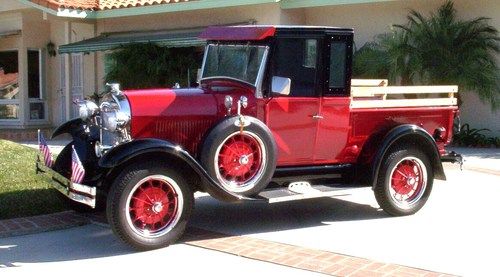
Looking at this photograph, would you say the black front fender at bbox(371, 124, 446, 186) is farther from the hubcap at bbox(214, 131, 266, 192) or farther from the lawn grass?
the lawn grass

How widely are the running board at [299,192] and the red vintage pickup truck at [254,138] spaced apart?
2cm

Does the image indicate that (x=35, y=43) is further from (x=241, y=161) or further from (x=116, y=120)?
(x=241, y=161)

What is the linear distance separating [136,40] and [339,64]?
10.0 meters

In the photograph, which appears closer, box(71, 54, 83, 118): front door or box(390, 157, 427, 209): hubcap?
box(390, 157, 427, 209): hubcap

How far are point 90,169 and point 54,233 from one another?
79 centimetres

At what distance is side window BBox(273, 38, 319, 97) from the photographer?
7105 millimetres

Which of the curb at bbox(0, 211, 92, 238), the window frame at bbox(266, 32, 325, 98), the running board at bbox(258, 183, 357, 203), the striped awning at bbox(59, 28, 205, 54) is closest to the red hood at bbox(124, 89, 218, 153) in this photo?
the window frame at bbox(266, 32, 325, 98)

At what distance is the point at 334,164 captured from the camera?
24.6 ft

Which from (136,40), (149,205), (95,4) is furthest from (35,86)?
(149,205)

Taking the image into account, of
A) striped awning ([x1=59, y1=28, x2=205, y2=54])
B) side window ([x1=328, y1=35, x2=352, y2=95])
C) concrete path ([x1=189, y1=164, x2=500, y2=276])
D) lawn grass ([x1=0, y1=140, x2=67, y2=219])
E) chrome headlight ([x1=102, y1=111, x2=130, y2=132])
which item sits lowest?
concrete path ([x1=189, y1=164, x2=500, y2=276])

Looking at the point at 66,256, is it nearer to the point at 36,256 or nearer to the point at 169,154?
the point at 36,256

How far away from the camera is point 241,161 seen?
6.75 metres

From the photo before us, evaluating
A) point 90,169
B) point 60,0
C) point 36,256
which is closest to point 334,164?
point 90,169

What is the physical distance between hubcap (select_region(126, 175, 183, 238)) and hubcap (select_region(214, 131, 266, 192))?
1.61 feet
